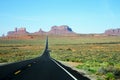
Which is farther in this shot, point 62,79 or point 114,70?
point 114,70

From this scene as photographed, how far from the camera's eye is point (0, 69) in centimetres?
1511

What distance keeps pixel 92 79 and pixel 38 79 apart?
3426mm

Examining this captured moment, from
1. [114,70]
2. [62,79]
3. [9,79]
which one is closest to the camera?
[9,79]

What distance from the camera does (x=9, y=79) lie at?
13.7m

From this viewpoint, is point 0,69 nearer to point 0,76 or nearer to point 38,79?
point 0,76

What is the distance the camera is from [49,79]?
14.6 m

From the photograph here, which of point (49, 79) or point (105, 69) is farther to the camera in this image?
point (105, 69)

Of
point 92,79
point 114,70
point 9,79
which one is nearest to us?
point 9,79

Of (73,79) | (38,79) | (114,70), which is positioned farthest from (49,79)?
(114,70)

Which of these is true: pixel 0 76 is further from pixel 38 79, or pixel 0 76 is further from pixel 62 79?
pixel 62 79

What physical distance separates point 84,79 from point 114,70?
3.64 meters

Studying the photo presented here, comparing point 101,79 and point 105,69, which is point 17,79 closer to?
point 101,79

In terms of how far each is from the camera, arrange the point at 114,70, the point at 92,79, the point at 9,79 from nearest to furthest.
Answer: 1. the point at 9,79
2. the point at 92,79
3. the point at 114,70

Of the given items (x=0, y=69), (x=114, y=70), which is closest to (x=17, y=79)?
(x=0, y=69)
